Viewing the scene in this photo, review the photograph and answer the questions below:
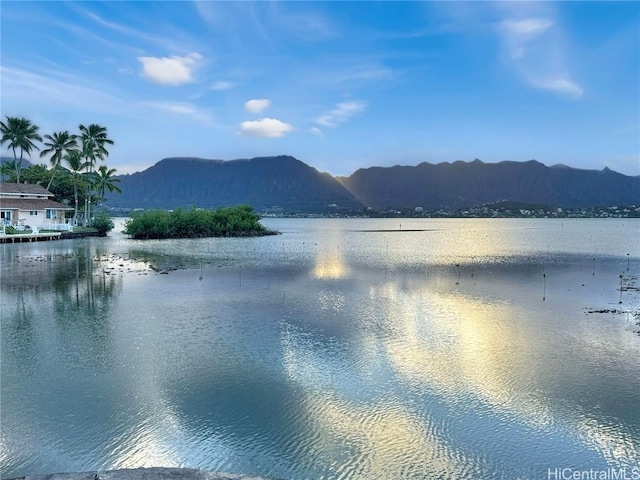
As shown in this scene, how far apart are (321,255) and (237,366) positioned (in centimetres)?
3940

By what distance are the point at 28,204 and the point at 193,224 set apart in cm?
2526

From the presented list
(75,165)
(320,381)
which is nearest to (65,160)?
(75,165)

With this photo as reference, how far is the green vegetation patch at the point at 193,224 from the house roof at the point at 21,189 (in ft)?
45.6

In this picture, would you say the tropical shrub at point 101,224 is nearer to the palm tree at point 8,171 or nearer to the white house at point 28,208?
the white house at point 28,208

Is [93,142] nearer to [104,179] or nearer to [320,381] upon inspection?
[104,179]

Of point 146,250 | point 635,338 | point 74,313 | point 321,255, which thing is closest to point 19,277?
point 74,313

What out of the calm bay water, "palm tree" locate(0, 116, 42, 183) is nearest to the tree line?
"palm tree" locate(0, 116, 42, 183)

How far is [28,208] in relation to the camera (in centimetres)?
6750

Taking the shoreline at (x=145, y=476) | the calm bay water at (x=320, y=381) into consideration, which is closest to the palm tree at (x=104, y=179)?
the calm bay water at (x=320, y=381)

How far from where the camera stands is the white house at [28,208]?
2596 inches

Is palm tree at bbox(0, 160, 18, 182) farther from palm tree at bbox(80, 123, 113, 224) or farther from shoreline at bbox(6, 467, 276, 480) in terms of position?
shoreline at bbox(6, 467, 276, 480)

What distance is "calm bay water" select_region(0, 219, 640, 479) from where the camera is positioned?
30.9ft

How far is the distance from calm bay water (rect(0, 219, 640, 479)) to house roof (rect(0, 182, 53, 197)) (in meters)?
46.7

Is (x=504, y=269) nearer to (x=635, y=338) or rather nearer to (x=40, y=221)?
(x=635, y=338)
